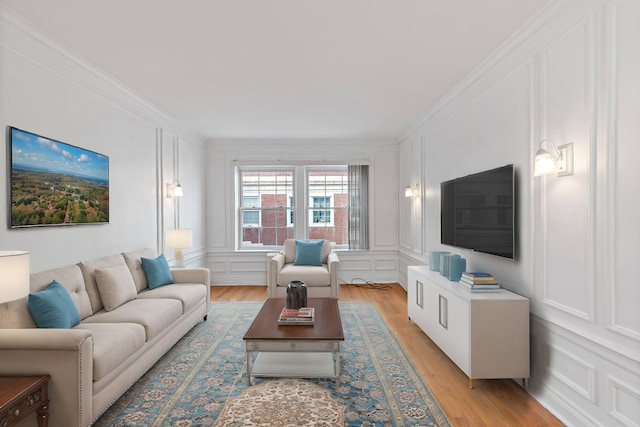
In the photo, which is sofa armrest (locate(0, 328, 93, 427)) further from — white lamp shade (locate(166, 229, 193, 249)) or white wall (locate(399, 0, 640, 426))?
white wall (locate(399, 0, 640, 426))

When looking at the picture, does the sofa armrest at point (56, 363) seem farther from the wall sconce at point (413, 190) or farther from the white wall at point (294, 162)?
the white wall at point (294, 162)

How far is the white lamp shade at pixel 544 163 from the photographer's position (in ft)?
7.37

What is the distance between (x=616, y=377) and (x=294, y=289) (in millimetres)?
2228

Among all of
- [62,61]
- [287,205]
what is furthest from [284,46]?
[287,205]

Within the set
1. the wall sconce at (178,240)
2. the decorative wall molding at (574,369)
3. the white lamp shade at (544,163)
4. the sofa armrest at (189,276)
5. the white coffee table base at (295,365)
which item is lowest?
the white coffee table base at (295,365)

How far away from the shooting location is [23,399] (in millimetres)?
1809

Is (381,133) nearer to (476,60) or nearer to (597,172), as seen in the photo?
(476,60)

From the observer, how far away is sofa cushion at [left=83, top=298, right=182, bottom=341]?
284 centimetres

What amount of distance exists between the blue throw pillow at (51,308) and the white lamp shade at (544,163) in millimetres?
3192

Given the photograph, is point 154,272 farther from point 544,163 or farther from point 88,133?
point 544,163

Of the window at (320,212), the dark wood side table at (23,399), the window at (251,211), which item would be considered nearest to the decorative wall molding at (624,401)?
the dark wood side table at (23,399)

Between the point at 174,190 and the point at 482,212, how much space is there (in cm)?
388

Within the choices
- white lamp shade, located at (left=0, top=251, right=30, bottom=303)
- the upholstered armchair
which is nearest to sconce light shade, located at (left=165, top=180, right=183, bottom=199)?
the upholstered armchair

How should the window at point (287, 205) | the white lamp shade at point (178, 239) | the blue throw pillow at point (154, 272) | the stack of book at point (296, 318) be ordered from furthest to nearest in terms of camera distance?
the window at point (287, 205), the white lamp shade at point (178, 239), the blue throw pillow at point (154, 272), the stack of book at point (296, 318)
